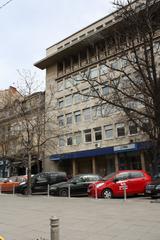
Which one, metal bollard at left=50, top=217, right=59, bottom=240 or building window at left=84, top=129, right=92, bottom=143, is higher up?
building window at left=84, top=129, right=92, bottom=143

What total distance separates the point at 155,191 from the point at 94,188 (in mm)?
3769

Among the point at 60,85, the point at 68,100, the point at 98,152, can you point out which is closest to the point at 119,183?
the point at 98,152

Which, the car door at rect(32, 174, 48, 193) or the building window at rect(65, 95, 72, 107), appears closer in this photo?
the car door at rect(32, 174, 48, 193)

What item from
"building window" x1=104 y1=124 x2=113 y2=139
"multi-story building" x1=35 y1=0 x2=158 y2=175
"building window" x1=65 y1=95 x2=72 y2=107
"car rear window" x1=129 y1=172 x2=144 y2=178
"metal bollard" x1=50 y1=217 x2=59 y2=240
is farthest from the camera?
"building window" x1=65 y1=95 x2=72 y2=107

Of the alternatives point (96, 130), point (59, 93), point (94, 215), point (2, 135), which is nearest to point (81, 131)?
point (96, 130)

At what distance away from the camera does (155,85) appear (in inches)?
537

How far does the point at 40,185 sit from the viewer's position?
22422 millimetres

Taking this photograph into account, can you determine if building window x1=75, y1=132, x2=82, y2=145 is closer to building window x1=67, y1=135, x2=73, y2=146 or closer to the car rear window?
building window x1=67, y1=135, x2=73, y2=146

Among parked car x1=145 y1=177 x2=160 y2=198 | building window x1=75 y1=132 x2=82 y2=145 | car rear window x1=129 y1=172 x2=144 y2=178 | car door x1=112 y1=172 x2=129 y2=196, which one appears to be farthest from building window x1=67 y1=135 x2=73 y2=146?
parked car x1=145 y1=177 x2=160 y2=198

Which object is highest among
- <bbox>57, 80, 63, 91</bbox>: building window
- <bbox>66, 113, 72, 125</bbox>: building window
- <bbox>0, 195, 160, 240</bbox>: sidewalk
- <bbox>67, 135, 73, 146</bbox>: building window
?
<bbox>57, 80, 63, 91</bbox>: building window

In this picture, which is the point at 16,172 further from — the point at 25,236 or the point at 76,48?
the point at 25,236

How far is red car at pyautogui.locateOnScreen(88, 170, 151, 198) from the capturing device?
654 inches

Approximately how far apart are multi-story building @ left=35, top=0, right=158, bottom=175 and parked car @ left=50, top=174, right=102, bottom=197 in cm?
1193

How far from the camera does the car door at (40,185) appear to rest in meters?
22.3
